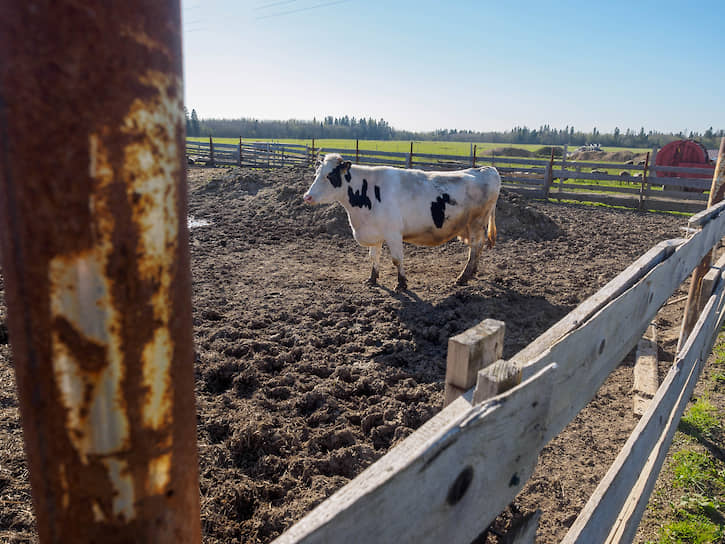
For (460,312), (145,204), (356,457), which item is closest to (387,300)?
(460,312)

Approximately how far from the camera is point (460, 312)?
5449 millimetres

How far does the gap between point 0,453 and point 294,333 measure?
2.42m

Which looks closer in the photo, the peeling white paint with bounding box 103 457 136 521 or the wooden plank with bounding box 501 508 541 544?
the peeling white paint with bounding box 103 457 136 521

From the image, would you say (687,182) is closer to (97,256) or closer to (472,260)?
(472,260)

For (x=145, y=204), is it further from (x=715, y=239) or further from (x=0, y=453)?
(x=715, y=239)

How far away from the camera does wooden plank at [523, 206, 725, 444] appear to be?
1.08 metres

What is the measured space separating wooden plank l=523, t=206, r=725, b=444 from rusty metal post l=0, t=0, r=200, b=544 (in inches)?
30.0

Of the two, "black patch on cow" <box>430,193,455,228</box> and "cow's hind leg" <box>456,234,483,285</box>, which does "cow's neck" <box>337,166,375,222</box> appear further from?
"cow's hind leg" <box>456,234,483,285</box>

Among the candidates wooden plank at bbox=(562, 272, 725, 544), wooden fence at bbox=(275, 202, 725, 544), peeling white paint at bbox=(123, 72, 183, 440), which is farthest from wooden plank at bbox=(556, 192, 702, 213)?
peeling white paint at bbox=(123, 72, 183, 440)

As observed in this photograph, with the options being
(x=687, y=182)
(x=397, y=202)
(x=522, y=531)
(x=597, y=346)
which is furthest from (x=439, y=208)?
(x=687, y=182)

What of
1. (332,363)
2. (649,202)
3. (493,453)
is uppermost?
(493,453)

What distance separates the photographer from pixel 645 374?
4.12 metres

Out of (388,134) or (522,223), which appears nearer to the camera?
(522,223)

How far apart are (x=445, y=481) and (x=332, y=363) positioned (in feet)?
11.5
